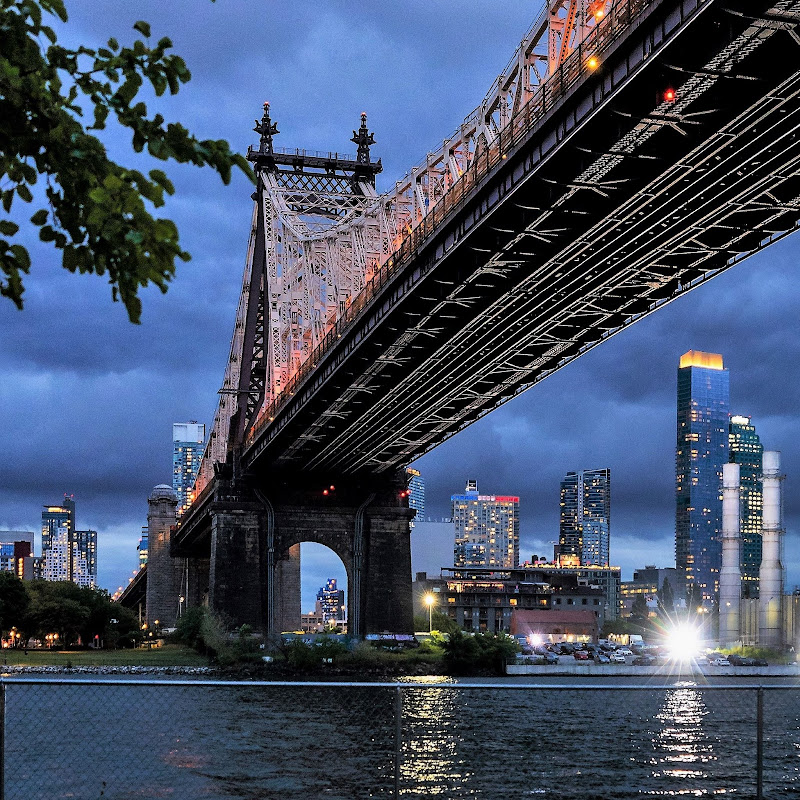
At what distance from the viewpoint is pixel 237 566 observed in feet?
299

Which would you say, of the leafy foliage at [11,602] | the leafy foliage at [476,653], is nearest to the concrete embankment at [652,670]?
the leafy foliage at [476,653]

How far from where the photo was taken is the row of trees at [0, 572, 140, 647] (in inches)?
4385

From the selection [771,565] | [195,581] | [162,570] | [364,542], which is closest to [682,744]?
[364,542]

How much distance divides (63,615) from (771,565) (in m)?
72.1

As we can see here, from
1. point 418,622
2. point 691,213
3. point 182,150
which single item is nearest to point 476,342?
point 691,213

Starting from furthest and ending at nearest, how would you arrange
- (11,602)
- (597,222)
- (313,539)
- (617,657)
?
(11,602) → (617,657) → (313,539) → (597,222)

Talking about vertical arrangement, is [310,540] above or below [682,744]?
above

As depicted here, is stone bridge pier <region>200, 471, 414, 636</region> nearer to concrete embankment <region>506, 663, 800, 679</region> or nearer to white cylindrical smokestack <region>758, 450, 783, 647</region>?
concrete embankment <region>506, 663, 800, 679</region>

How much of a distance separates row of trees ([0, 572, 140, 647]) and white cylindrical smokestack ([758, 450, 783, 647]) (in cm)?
6289

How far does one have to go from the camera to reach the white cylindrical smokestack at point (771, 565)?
5103 inches

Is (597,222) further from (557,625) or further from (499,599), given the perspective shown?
(499,599)

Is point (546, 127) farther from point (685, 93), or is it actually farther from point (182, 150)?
point (182, 150)

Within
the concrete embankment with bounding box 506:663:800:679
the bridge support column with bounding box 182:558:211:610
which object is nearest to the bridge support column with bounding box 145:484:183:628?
the bridge support column with bounding box 182:558:211:610

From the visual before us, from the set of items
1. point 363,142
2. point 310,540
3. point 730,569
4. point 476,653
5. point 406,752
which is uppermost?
point 363,142
